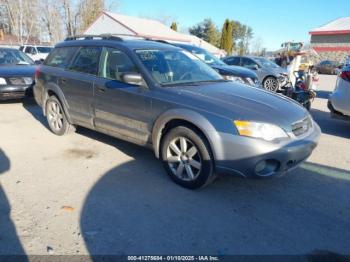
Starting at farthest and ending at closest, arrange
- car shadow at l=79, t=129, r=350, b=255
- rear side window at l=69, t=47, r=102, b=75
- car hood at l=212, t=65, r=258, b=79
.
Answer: car hood at l=212, t=65, r=258, b=79 < rear side window at l=69, t=47, r=102, b=75 < car shadow at l=79, t=129, r=350, b=255

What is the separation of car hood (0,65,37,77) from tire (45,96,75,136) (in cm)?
317

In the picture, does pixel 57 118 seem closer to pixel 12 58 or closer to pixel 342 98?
pixel 12 58

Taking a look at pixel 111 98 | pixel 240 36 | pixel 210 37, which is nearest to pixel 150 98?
pixel 111 98

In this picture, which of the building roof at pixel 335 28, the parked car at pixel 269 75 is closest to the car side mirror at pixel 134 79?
the parked car at pixel 269 75

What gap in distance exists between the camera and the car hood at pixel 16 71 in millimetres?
8383

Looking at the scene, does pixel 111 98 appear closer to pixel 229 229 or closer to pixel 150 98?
pixel 150 98

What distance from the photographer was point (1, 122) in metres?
6.83

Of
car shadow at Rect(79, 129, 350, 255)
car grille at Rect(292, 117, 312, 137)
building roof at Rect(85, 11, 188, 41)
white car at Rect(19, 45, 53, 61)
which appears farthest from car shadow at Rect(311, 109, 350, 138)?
building roof at Rect(85, 11, 188, 41)

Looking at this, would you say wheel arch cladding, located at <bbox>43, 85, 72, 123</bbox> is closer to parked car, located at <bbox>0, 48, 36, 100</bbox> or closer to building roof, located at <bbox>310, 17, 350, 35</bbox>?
parked car, located at <bbox>0, 48, 36, 100</bbox>

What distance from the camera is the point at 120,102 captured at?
14.4ft

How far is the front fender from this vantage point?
3.44 meters

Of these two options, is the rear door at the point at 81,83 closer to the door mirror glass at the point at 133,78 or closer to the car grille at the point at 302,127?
the door mirror glass at the point at 133,78

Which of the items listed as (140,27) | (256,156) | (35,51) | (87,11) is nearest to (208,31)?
(87,11)

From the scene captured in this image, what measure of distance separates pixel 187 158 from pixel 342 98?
4033 millimetres
